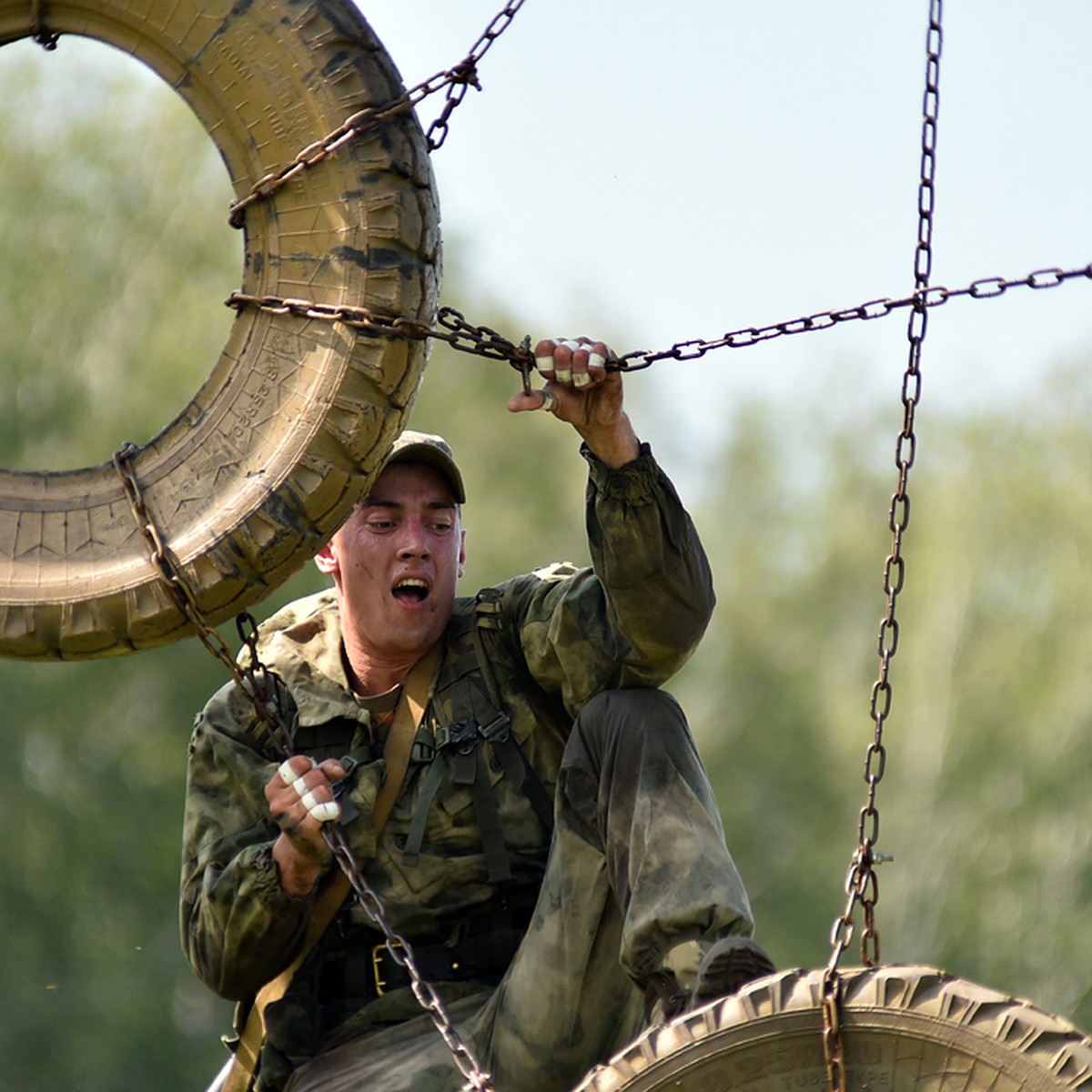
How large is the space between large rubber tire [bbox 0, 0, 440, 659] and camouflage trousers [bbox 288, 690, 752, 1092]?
731 mm

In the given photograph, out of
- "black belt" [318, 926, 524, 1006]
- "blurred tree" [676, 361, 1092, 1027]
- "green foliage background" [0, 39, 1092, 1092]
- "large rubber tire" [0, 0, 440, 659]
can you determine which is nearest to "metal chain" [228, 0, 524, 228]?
"large rubber tire" [0, 0, 440, 659]

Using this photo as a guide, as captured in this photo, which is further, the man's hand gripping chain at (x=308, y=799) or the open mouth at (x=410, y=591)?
the open mouth at (x=410, y=591)

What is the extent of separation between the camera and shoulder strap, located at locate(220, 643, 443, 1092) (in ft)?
15.4

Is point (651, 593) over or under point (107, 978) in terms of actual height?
under

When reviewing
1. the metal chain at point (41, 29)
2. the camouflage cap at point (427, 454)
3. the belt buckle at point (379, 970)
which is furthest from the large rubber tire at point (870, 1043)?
the metal chain at point (41, 29)

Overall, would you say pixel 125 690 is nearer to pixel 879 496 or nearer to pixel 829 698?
pixel 829 698

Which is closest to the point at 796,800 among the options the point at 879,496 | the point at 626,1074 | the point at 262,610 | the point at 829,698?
the point at 829,698

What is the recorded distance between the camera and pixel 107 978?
1379 centimetres

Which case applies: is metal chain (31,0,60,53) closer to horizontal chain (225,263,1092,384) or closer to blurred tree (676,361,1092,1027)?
horizontal chain (225,263,1092,384)

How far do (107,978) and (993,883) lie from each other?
22.1 feet

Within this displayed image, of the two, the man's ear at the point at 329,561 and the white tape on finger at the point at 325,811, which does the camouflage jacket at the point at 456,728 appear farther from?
the white tape on finger at the point at 325,811

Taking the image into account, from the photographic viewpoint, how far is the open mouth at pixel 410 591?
16.4 ft

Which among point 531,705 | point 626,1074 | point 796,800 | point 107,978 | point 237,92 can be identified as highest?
point 796,800

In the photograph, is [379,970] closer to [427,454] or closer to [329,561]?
[329,561]
